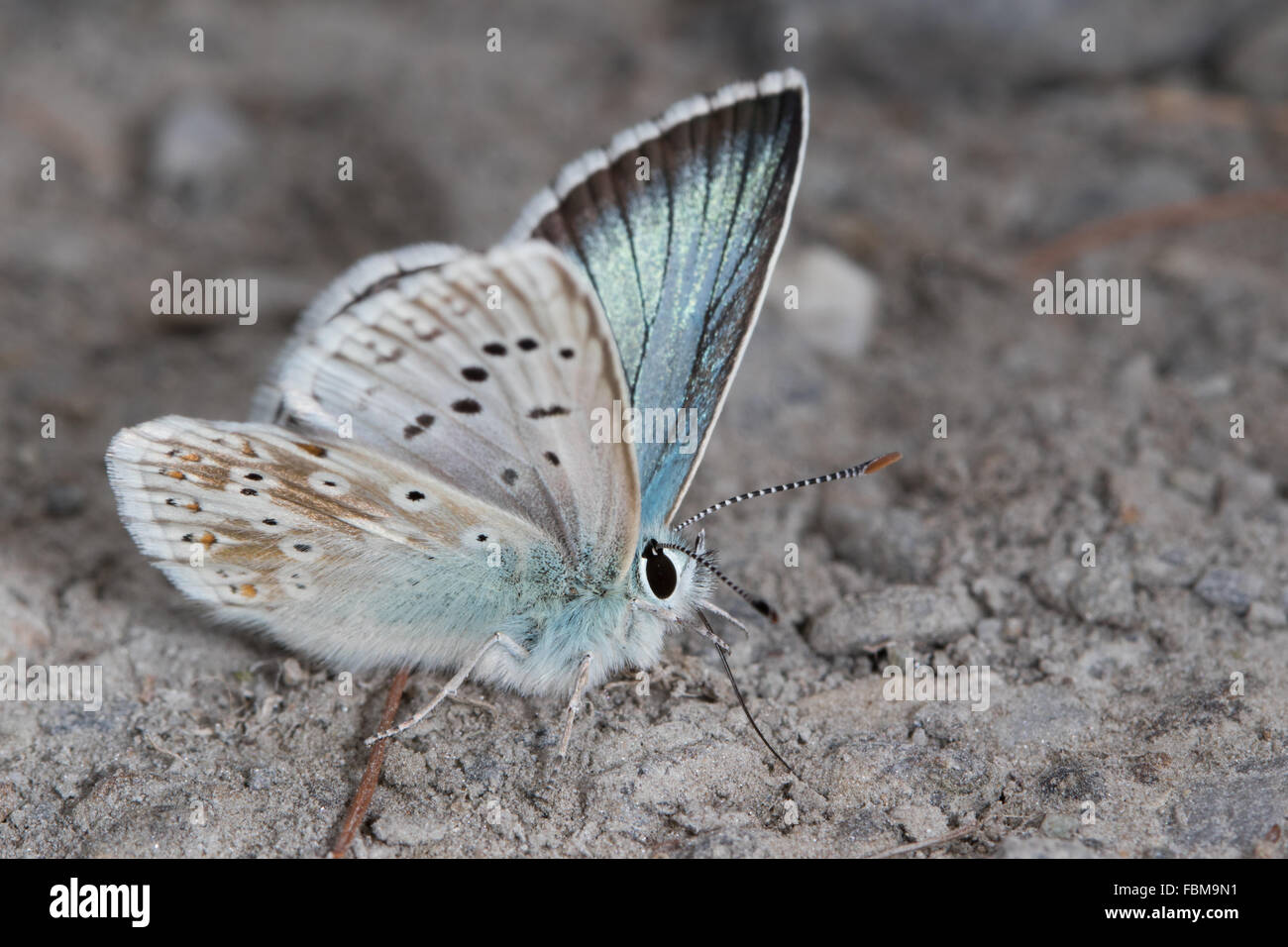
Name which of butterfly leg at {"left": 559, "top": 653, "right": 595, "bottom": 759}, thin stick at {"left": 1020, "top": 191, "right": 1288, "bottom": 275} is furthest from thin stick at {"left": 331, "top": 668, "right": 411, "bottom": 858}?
thin stick at {"left": 1020, "top": 191, "right": 1288, "bottom": 275}

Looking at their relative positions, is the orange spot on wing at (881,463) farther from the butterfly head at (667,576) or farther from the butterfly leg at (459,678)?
the butterfly leg at (459,678)

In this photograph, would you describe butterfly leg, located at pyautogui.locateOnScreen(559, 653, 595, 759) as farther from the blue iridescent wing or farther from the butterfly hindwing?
the blue iridescent wing

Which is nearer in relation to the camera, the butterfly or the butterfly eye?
the butterfly

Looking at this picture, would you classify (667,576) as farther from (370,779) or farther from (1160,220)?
(1160,220)

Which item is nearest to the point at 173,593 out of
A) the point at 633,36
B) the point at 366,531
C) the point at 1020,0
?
the point at 366,531

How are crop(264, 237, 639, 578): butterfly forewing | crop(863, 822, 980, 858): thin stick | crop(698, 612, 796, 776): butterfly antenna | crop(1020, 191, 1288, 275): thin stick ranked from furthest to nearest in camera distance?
1. crop(1020, 191, 1288, 275): thin stick
2. crop(698, 612, 796, 776): butterfly antenna
3. crop(863, 822, 980, 858): thin stick
4. crop(264, 237, 639, 578): butterfly forewing

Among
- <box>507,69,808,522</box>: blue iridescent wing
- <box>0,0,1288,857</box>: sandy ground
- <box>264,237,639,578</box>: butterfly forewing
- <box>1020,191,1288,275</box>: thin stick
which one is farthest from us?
<box>1020,191,1288,275</box>: thin stick
